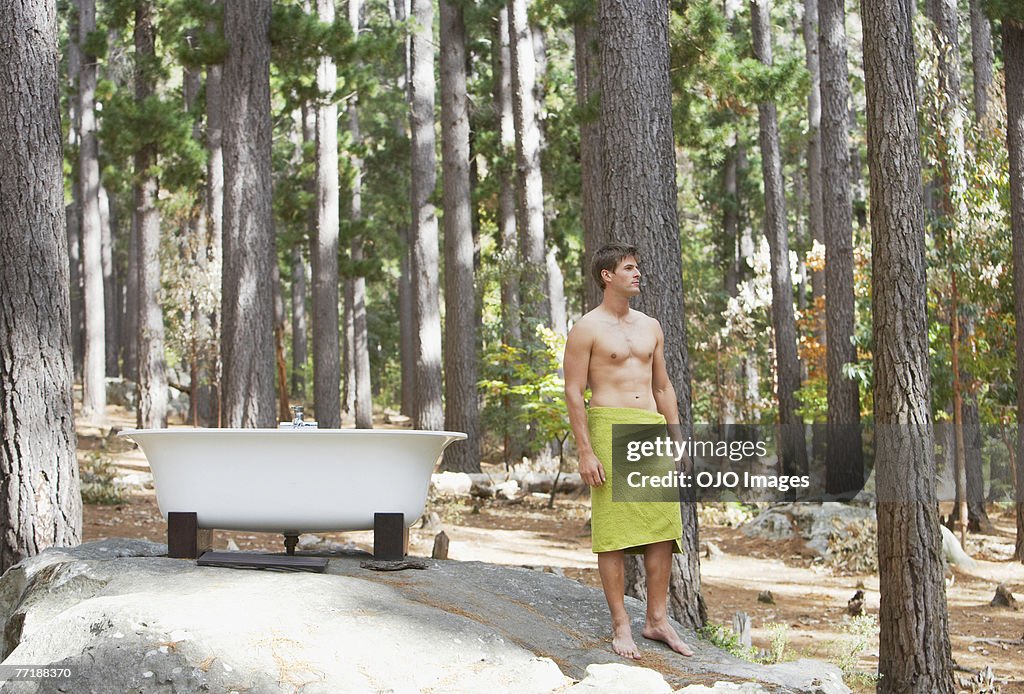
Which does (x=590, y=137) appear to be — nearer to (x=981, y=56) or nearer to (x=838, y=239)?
(x=838, y=239)

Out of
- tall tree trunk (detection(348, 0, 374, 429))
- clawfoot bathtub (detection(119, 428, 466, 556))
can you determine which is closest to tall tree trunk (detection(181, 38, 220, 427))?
tall tree trunk (detection(348, 0, 374, 429))

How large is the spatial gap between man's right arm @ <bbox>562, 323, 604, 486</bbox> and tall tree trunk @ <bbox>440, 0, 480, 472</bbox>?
10.1m

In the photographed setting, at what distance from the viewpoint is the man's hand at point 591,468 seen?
4.58m

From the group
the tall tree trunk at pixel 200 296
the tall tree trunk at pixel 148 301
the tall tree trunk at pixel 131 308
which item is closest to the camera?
the tall tree trunk at pixel 148 301

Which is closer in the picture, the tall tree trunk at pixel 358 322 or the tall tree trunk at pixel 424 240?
the tall tree trunk at pixel 424 240

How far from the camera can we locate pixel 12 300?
6.29 metres

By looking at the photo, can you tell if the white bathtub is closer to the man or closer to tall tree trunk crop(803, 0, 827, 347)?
the man

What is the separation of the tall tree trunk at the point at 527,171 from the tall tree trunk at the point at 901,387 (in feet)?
33.5

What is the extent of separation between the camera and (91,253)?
2106 cm

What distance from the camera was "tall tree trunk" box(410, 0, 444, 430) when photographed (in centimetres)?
1552

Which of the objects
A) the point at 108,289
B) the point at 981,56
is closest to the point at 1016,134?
the point at 981,56

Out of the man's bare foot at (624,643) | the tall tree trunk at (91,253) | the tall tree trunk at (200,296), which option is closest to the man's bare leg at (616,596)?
the man's bare foot at (624,643)

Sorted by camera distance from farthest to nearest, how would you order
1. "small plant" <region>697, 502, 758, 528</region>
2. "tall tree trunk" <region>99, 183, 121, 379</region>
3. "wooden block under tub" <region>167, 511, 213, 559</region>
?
"tall tree trunk" <region>99, 183, 121, 379</region> < "small plant" <region>697, 502, 758, 528</region> < "wooden block under tub" <region>167, 511, 213, 559</region>

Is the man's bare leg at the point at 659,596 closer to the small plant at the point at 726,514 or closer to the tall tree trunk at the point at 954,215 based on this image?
the tall tree trunk at the point at 954,215
